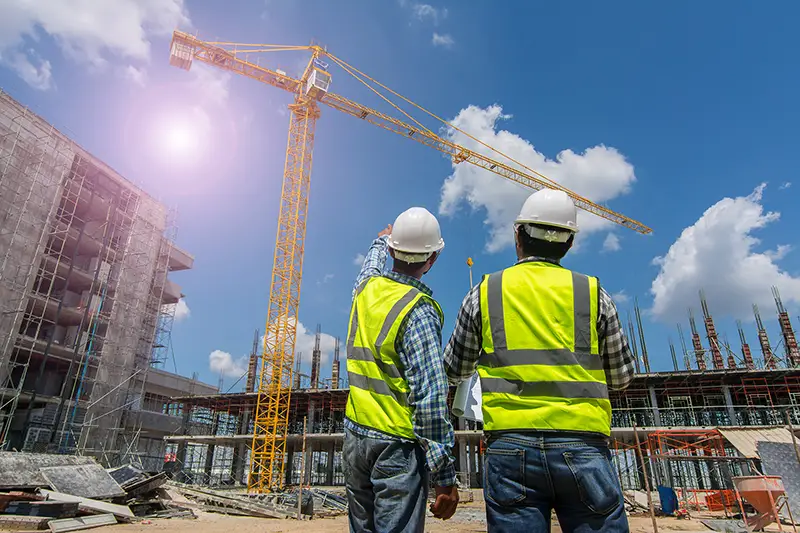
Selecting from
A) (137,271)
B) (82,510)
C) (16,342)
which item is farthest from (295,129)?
(82,510)

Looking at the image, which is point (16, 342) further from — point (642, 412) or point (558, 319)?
point (642, 412)

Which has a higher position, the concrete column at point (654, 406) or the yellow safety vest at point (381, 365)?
the concrete column at point (654, 406)

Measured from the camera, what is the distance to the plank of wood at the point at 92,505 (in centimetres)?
926

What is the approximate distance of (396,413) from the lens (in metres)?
2.06

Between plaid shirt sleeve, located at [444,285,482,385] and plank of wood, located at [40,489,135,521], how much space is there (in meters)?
10.1

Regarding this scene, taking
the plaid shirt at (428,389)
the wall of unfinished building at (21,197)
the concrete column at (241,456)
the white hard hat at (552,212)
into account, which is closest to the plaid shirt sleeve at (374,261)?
the plaid shirt at (428,389)

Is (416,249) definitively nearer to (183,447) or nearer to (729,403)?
(729,403)

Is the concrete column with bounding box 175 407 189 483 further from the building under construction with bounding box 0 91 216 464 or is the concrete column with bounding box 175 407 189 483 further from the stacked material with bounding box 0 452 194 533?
the stacked material with bounding box 0 452 194 533

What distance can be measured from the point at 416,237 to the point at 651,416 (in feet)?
91.1

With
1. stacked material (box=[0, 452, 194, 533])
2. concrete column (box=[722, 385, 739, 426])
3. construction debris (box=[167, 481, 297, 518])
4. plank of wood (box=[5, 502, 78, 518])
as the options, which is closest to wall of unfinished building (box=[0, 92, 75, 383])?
construction debris (box=[167, 481, 297, 518])

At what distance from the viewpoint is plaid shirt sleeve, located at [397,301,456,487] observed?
1.95 meters

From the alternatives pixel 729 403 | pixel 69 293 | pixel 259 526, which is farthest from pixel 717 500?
pixel 69 293

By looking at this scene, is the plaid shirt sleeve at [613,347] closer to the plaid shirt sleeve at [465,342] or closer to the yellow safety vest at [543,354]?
the yellow safety vest at [543,354]

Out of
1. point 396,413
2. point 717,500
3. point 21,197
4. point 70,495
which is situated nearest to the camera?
point 396,413
